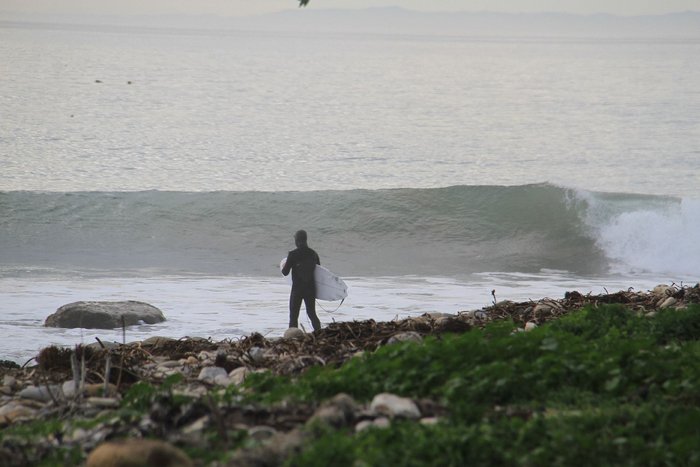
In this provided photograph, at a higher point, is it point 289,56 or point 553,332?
point 289,56

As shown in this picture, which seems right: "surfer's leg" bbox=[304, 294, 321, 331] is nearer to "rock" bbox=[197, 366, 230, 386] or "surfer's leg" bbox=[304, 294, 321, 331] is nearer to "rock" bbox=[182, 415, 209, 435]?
"rock" bbox=[197, 366, 230, 386]

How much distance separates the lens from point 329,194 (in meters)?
35.5

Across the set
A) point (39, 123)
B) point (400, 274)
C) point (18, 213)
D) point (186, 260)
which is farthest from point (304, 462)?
point (39, 123)

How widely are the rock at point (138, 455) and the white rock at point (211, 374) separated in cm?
217

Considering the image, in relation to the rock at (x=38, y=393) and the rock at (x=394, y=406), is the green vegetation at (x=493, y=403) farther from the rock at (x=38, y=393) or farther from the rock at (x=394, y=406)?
the rock at (x=38, y=393)

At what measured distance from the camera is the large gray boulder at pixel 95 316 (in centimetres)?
1327

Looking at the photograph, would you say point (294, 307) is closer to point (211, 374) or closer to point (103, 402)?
point (211, 374)

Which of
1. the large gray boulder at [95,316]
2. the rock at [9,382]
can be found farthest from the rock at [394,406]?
the large gray boulder at [95,316]

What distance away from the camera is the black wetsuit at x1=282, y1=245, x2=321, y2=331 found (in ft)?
42.7

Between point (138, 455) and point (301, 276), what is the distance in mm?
9007

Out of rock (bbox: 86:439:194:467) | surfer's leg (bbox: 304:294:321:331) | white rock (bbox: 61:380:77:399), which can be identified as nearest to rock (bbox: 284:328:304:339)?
white rock (bbox: 61:380:77:399)

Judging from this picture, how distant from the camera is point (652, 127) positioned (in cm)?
6400

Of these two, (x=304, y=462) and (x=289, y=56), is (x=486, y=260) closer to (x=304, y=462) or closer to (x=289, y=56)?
(x=304, y=462)

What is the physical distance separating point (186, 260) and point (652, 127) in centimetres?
4575
